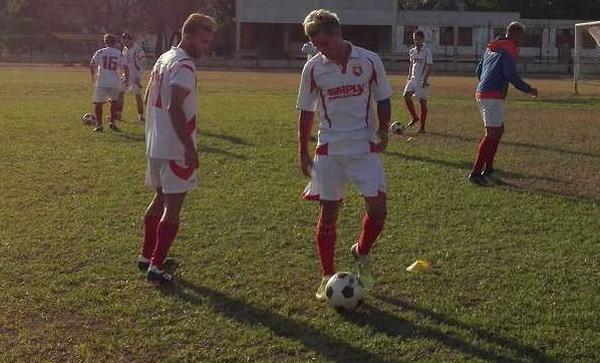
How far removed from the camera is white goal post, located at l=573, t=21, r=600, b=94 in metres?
27.3

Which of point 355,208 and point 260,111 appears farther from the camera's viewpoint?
point 260,111

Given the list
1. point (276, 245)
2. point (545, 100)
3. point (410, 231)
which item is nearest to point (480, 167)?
point (410, 231)

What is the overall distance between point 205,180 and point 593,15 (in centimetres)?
7063

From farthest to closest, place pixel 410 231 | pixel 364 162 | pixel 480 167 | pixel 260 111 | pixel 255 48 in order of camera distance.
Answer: pixel 255 48 < pixel 260 111 < pixel 480 167 < pixel 410 231 < pixel 364 162

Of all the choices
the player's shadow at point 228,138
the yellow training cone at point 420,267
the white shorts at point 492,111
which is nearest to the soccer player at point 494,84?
the white shorts at point 492,111

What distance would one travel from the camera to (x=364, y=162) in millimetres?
5312

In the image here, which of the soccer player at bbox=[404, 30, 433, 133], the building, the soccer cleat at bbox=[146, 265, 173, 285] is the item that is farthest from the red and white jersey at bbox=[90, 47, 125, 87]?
the building

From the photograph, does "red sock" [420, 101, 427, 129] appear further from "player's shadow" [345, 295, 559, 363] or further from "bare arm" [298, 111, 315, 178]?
"player's shadow" [345, 295, 559, 363]

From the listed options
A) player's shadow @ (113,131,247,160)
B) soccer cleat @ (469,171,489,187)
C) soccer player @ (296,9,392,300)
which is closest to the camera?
soccer player @ (296,9,392,300)

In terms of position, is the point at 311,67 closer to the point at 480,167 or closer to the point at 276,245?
the point at 276,245

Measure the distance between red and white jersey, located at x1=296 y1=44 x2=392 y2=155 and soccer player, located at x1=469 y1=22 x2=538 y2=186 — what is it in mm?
4768

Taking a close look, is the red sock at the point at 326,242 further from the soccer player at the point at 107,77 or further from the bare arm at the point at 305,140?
the soccer player at the point at 107,77

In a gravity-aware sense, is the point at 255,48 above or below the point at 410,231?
above

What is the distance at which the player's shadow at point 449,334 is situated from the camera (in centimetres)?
445
